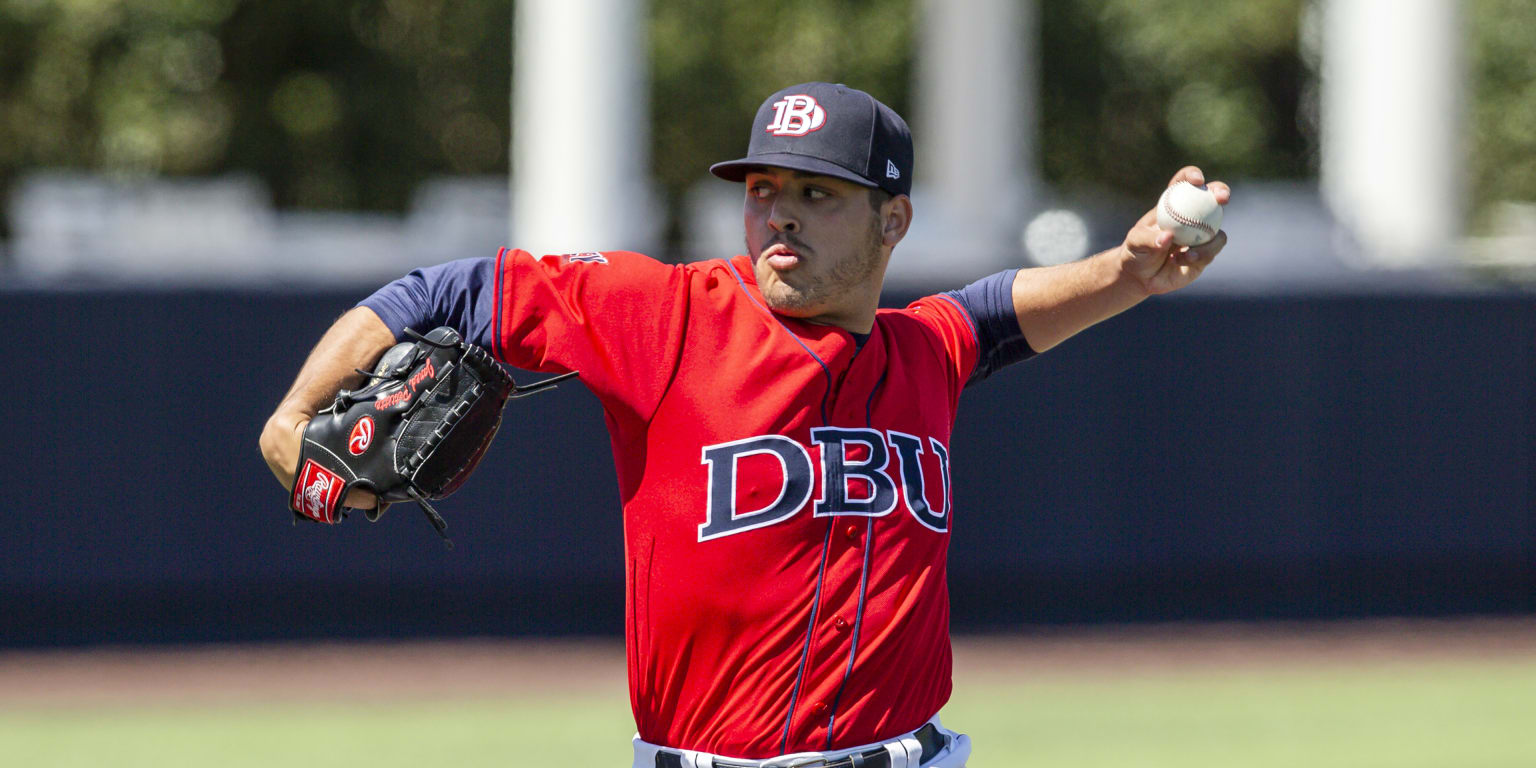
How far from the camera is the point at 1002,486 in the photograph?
33.2ft

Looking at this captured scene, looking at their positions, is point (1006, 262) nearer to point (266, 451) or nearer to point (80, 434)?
point (80, 434)

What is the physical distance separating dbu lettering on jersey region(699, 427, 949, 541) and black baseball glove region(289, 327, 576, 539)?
0.34m

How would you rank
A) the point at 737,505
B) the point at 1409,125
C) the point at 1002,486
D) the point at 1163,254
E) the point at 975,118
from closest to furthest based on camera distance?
the point at 737,505, the point at 1163,254, the point at 1002,486, the point at 1409,125, the point at 975,118

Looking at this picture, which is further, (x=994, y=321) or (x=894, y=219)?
(x=994, y=321)

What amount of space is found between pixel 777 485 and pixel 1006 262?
7951 mm

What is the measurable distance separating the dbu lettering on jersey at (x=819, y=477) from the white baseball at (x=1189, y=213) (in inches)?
27.8

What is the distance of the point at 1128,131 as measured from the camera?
3084 centimetres

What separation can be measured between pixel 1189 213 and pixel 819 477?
36.6 inches

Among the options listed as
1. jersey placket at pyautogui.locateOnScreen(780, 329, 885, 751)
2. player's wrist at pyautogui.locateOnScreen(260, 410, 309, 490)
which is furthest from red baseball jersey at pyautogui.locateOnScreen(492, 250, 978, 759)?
player's wrist at pyautogui.locateOnScreen(260, 410, 309, 490)

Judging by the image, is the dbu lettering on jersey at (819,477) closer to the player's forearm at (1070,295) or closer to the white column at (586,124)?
the player's forearm at (1070,295)

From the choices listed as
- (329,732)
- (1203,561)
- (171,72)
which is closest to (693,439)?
(329,732)

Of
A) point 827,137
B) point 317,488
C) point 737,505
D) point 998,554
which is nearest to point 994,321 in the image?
point 827,137

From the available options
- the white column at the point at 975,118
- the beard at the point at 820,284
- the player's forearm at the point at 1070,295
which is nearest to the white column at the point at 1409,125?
the white column at the point at 975,118

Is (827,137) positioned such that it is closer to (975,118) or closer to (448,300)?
(448,300)
